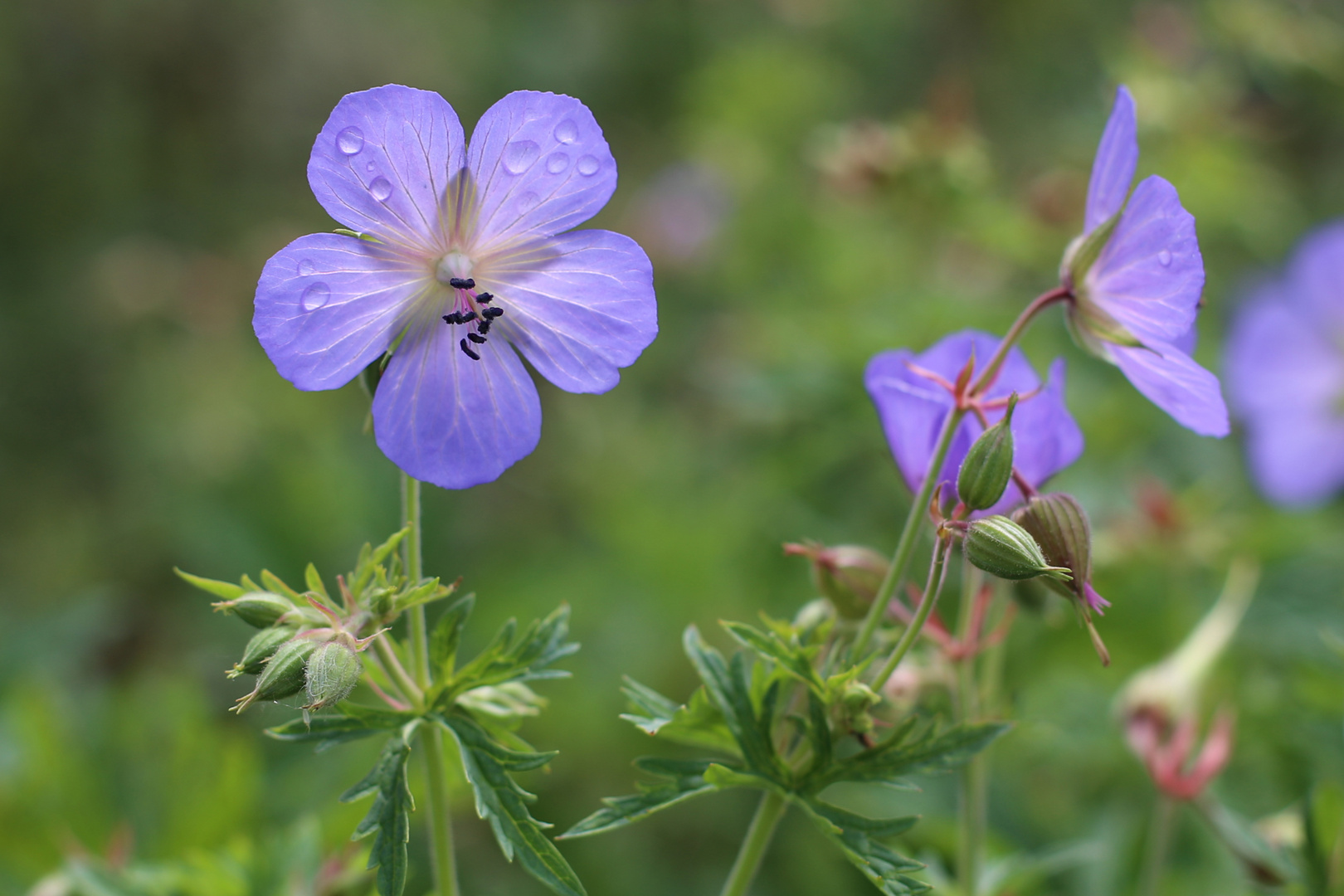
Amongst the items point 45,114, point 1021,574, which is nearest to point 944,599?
point 1021,574

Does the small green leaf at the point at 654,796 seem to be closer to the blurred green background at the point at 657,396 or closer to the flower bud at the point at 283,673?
the flower bud at the point at 283,673

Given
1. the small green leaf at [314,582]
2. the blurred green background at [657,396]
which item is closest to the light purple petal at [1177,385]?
the blurred green background at [657,396]

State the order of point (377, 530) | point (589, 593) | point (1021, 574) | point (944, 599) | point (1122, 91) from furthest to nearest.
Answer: point (377, 530)
point (589, 593)
point (944, 599)
point (1122, 91)
point (1021, 574)

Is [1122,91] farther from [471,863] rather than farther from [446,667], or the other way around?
[471,863]

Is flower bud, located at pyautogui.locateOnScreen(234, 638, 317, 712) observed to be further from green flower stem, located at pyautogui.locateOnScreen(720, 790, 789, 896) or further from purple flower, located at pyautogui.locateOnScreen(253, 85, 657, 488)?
green flower stem, located at pyautogui.locateOnScreen(720, 790, 789, 896)

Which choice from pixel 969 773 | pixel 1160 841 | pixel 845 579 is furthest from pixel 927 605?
pixel 1160 841

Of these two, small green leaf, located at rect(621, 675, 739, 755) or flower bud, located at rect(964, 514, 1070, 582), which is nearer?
flower bud, located at rect(964, 514, 1070, 582)

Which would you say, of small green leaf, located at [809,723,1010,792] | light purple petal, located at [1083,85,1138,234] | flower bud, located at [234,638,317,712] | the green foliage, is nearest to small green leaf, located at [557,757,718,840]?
the green foliage
